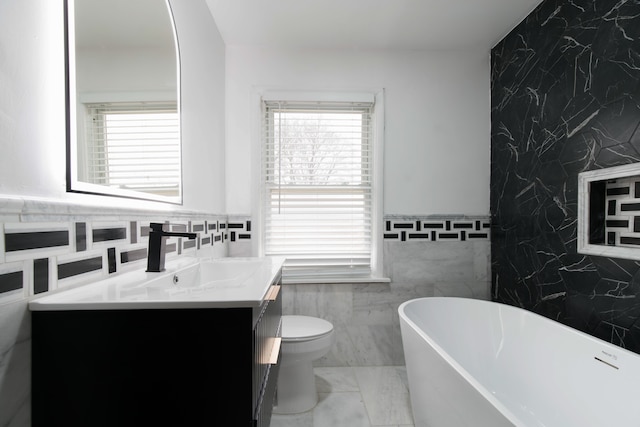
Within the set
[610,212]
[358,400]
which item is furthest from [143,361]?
[610,212]

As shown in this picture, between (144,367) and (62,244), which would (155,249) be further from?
(144,367)

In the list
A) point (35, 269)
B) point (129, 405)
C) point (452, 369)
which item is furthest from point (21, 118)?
point (452, 369)

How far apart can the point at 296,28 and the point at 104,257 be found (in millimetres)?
1927

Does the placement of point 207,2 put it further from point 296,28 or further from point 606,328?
point 606,328

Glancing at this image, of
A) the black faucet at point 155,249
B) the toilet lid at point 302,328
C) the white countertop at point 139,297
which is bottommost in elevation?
the toilet lid at point 302,328

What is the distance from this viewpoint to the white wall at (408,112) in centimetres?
242

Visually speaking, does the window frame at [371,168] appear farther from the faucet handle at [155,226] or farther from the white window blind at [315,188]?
the faucet handle at [155,226]

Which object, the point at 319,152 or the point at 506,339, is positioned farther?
the point at 319,152

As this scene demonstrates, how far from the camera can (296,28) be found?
2.19 metres

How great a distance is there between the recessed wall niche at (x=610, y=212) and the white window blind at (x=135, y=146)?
2055 millimetres

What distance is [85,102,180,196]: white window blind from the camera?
0.94 metres

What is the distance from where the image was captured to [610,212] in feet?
5.29

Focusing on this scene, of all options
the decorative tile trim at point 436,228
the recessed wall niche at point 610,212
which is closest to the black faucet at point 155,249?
the decorative tile trim at point 436,228

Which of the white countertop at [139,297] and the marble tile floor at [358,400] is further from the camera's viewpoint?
the marble tile floor at [358,400]
